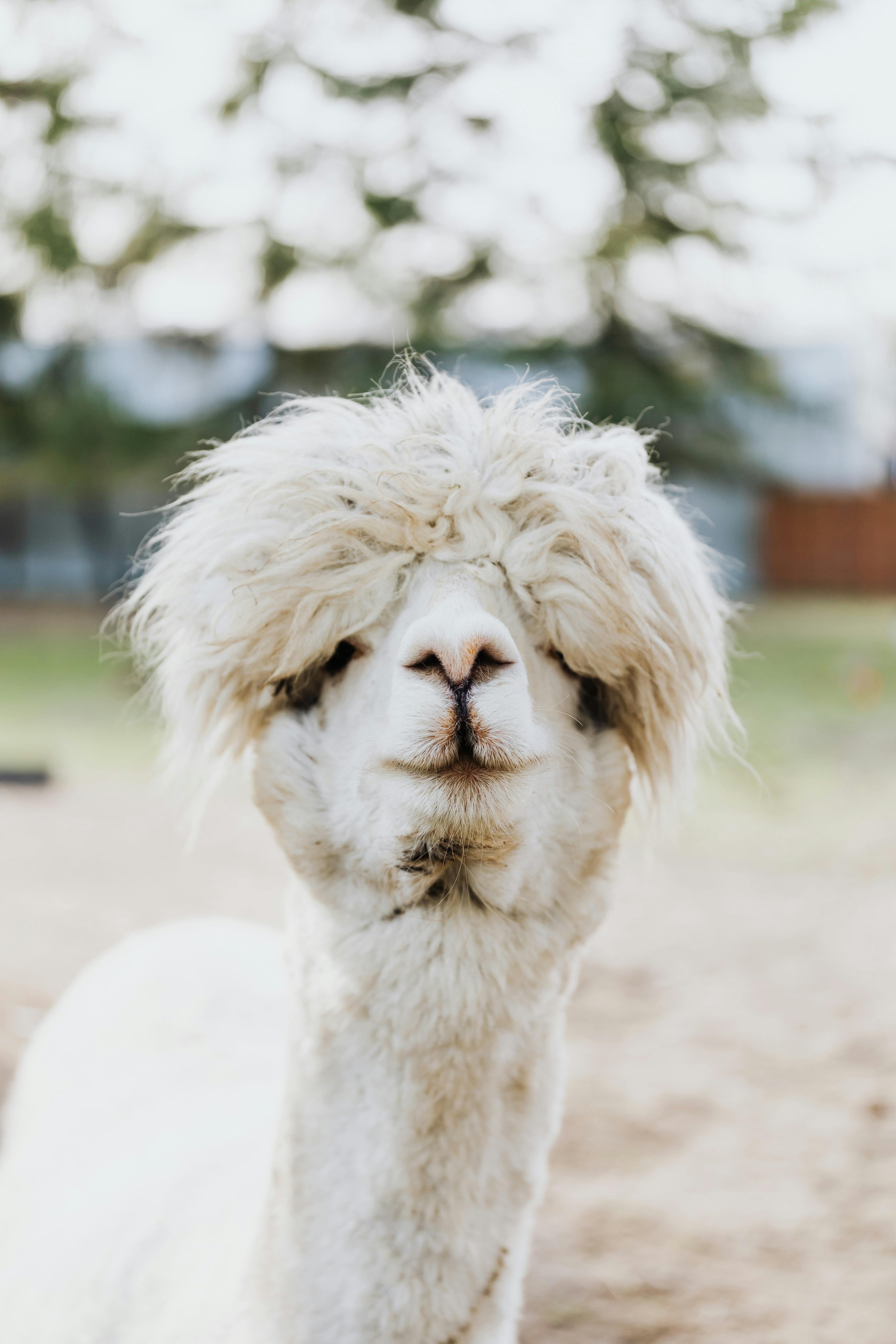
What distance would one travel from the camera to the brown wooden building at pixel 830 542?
23.5 metres

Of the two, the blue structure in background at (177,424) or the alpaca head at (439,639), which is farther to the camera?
the blue structure in background at (177,424)

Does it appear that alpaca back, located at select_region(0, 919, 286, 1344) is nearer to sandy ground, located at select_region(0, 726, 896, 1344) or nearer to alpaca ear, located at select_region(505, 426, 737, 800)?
sandy ground, located at select_region(0, 726, 896, 1344)

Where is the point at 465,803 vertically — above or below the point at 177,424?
below

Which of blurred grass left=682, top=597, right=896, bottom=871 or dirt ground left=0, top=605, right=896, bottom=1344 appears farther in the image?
blurred grass left=682, top=597, right=896, bottom=871

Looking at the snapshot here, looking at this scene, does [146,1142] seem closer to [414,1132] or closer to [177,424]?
[414,1132]

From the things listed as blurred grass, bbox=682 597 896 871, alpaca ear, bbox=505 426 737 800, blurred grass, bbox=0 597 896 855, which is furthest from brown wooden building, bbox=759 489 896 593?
alpaca ear, bbox=505 426 737 800

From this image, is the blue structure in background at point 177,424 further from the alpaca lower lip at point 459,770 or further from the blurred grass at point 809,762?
the alpaca lower lip at point 459,770

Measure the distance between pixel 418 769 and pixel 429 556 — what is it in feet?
0.92

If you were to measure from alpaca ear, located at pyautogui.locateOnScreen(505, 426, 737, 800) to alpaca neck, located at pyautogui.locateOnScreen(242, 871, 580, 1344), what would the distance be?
31 cm

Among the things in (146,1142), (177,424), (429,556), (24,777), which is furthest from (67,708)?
(429,556)

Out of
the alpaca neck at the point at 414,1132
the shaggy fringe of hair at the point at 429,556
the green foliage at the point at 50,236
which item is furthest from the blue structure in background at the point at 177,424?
the alpaca neck at the point at 414,1132

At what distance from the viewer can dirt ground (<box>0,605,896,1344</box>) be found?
8.24 ft

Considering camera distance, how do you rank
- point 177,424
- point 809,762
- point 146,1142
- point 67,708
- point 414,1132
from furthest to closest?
point 177,424
point 67,708
point 809,762
point 146,1142
point 414,1132

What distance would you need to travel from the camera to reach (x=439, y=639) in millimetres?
1140
